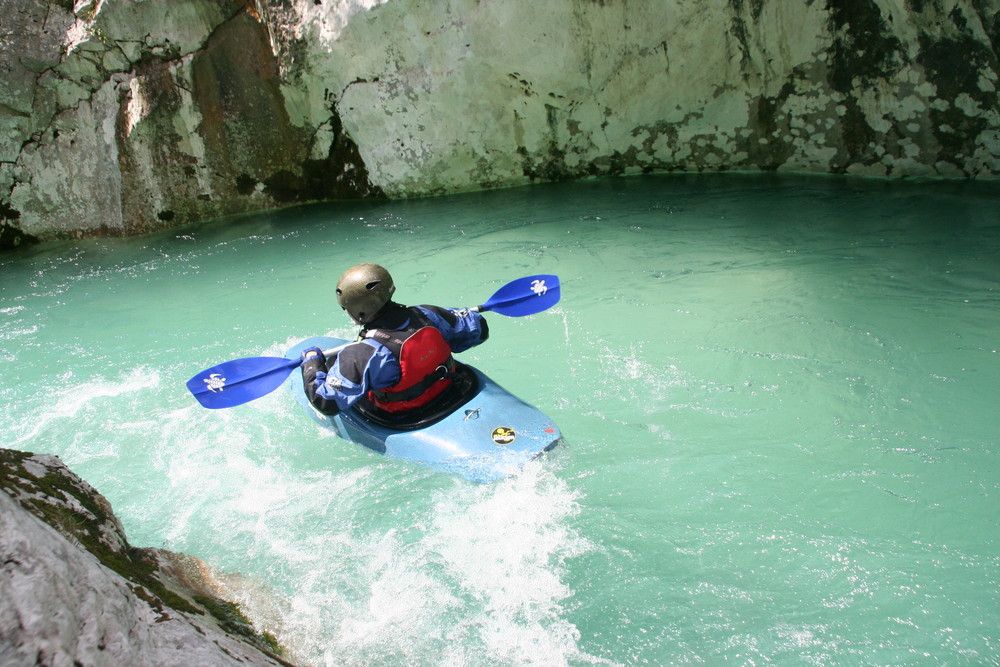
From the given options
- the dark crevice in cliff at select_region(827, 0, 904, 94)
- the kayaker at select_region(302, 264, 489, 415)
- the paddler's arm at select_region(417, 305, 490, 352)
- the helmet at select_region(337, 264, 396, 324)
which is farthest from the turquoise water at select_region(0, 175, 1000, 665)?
the dark crevice in cliff at select_region(827, 0, 904, 94)

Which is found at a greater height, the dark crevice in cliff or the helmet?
the dark crevice in cliff

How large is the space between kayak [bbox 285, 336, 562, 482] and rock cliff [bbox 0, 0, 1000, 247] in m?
4.81

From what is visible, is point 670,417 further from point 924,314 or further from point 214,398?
point 214,398

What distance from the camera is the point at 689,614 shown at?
2.26 m

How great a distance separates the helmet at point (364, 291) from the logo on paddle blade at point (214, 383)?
870mm

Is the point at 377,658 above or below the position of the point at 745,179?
below

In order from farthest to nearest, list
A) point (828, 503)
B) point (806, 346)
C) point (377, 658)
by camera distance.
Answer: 1. point (806, 346)
2. point (828, 503)
3. point (377, 658)

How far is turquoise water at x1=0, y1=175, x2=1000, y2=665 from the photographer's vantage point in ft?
7.41

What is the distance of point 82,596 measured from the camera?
1316 mm

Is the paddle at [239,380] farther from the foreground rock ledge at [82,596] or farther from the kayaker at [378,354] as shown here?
the foreground rock ledge at [82,596]

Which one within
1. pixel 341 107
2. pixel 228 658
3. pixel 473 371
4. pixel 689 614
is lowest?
pixel 689 614

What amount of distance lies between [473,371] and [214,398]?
129 cm

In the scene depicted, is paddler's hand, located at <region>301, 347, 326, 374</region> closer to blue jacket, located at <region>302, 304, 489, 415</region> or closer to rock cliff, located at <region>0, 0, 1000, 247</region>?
blue jacket, located at <region>302, 304, 489, 415</region>

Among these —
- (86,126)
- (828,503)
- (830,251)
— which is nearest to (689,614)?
(828,503)
